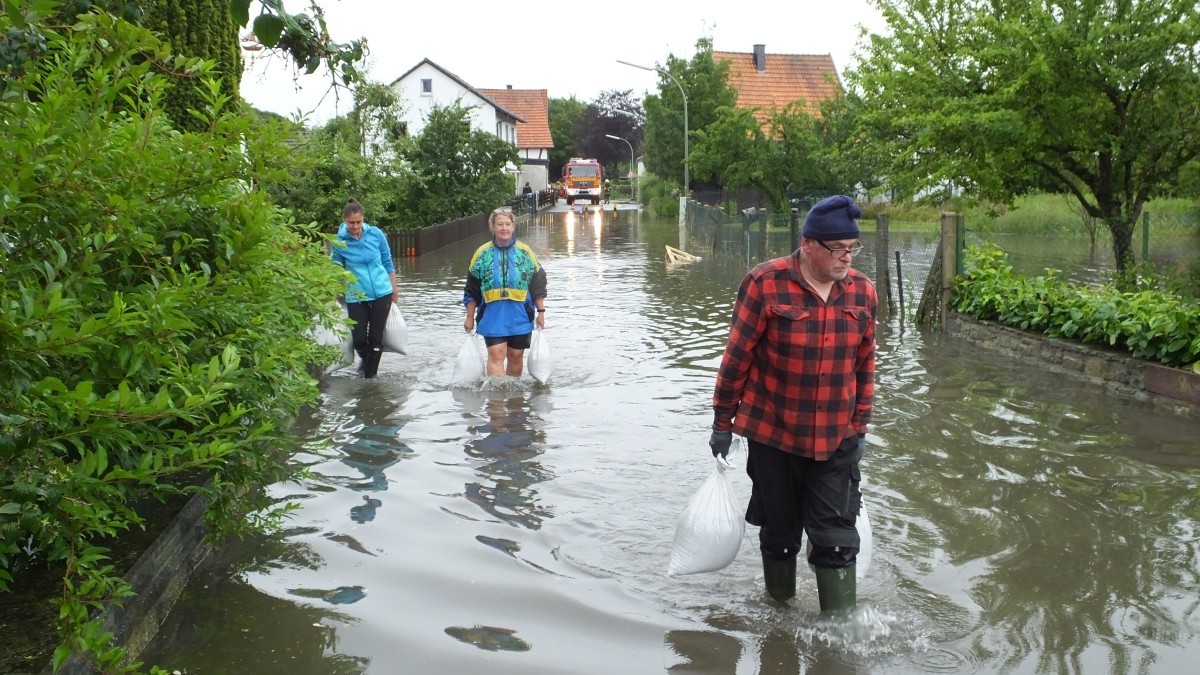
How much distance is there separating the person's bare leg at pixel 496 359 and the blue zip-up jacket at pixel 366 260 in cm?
124

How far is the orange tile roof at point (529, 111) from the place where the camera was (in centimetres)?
8812

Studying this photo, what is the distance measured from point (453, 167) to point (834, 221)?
32.6 meters

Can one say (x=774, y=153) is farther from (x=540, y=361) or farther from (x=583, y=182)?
(x=583, y=182)

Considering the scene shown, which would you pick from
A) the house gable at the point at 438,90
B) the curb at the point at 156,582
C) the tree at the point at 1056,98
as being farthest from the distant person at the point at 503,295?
the house gable at the point at 438,90

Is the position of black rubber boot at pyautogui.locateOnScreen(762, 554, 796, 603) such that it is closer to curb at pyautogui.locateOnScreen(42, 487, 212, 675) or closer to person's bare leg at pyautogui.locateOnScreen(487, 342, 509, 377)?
curb at pyautogui.locateOnScreen(42, 487, 212, 675)

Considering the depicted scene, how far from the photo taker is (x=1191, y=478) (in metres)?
7.14

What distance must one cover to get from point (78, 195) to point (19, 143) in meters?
0.48

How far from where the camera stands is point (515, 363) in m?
10.6

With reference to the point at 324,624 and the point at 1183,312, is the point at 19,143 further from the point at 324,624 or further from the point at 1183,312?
the point at 1183,312

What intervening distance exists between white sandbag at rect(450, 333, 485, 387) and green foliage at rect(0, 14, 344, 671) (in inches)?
179

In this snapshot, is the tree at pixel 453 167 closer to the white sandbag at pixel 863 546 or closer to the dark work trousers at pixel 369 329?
the dark work trousers at pixel 369 329

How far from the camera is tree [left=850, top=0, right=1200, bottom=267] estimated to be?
13.9 meters

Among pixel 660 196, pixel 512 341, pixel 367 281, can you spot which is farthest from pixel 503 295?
pixel 660 196

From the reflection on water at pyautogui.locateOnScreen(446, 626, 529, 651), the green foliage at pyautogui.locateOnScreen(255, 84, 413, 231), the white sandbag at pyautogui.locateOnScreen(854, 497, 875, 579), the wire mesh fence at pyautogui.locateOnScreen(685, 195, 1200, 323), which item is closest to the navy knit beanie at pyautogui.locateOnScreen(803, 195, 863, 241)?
the white sandbag at pyautogui.locateOnScreen(854, 497, 875, 579)
